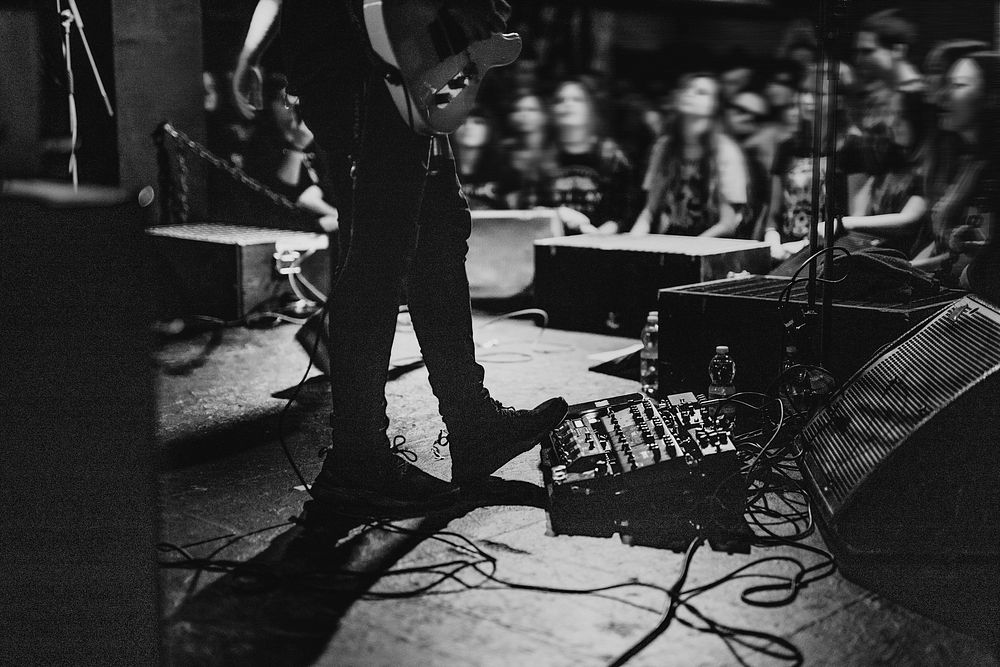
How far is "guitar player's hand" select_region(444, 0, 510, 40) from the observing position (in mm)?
1938

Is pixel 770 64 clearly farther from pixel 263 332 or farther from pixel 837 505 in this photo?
pixel 837 505

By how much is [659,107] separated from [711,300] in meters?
2.50

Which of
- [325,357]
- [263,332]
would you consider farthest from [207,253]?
[325,357]

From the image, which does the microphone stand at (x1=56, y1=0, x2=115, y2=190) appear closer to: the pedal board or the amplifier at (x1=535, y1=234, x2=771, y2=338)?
the amplifier at (x1=535, y1=234, x2=771, y2=338)

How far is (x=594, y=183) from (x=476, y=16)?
3.18 metres

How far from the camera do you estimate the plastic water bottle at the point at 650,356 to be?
311 centimetres

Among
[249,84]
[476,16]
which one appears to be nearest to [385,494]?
[476,16]

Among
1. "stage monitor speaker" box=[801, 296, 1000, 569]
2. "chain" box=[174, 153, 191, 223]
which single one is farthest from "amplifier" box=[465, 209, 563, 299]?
"stage monitor speaker" box=[801, 296, 1000, 569]

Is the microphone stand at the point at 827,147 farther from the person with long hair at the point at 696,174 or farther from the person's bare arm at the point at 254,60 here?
the person with long hair at the point at 696,174

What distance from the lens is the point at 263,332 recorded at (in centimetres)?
418

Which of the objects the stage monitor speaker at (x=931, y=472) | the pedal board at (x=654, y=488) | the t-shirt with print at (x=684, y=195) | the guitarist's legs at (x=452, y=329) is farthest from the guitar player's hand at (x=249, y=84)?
the t-shirt with print at (x=684, y=195)

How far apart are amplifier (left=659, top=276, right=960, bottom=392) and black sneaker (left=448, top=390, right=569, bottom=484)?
2.58 feet

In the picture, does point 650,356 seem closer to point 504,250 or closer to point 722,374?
point 722,374

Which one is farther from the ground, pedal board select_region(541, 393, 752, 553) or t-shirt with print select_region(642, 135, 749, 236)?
t-shirt with print select_region(642, 135, 749, 236)
